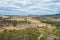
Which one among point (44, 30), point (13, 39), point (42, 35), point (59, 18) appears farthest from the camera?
point (59, 18)

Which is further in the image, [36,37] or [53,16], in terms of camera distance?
[53,16]

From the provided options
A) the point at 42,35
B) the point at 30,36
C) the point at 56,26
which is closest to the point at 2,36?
the point at 30,36

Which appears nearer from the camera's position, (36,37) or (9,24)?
(36,37)

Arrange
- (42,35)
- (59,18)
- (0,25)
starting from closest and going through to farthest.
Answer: (42,35)
(0,25)
(59,18)

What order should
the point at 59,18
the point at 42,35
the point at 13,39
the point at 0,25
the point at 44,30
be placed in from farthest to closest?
the point at 59,18 → the point at 0,25 → the point at 44,30 → the point at 42,35 → the point at 13,39

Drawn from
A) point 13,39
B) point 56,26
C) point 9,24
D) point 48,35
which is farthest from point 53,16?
point 13,39

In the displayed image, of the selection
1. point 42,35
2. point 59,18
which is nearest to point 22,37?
point 42,35

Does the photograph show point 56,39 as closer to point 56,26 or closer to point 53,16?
point 56,26

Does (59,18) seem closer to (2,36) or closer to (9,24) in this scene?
(9,24)

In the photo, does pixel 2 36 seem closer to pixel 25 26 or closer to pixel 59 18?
pixel 25 26
